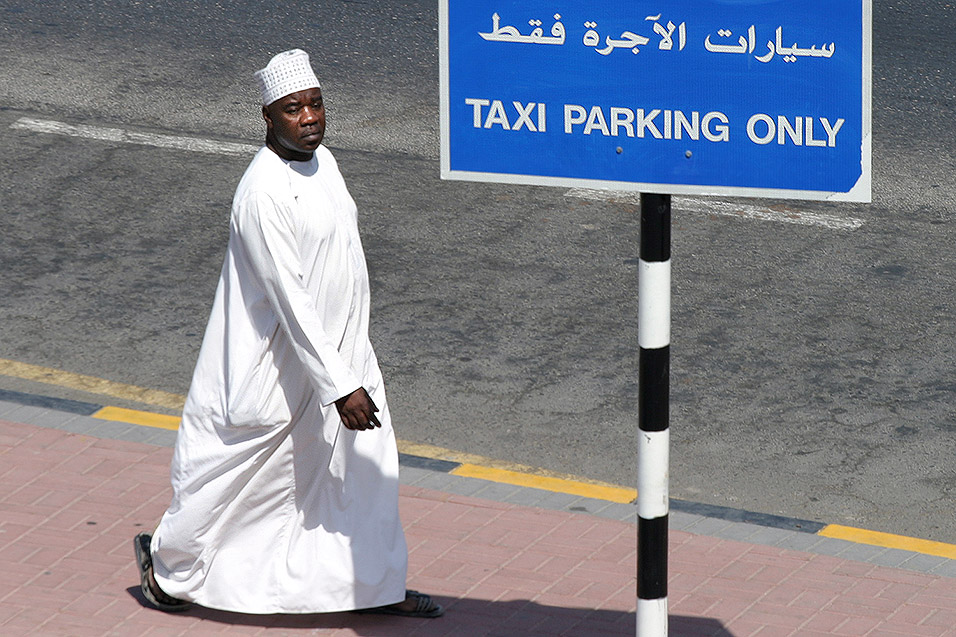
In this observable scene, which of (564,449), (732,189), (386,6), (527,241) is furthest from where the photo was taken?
(386,6)

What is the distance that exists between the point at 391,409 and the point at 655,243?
3253 mm

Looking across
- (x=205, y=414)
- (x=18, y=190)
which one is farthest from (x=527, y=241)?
(x=205, y=414)

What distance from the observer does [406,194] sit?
10.4 m

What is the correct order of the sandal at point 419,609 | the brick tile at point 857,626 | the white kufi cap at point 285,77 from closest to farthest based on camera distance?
1. the white kufi cap at point 285,77
2. the brick tile at point 857,626
3. the sandal at point 419,609

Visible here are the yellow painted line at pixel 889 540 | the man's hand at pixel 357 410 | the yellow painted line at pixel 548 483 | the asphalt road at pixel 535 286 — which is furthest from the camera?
the asphalt road at pixel 535 286

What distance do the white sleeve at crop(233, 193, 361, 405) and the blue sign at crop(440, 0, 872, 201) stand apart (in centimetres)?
78

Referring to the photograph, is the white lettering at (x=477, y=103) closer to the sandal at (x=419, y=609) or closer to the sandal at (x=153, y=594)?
the sandal at (x=419, y=609)

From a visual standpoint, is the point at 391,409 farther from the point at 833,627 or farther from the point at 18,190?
the point at 18,190

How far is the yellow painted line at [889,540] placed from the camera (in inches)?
252

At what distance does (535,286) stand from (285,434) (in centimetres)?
361

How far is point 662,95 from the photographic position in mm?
4562

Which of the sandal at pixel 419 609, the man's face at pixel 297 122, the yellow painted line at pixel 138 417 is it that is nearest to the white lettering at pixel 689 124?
the man's face at pixel 297 122

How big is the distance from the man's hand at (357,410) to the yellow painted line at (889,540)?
6.81ft

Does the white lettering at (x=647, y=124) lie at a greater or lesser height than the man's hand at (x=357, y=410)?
greater
